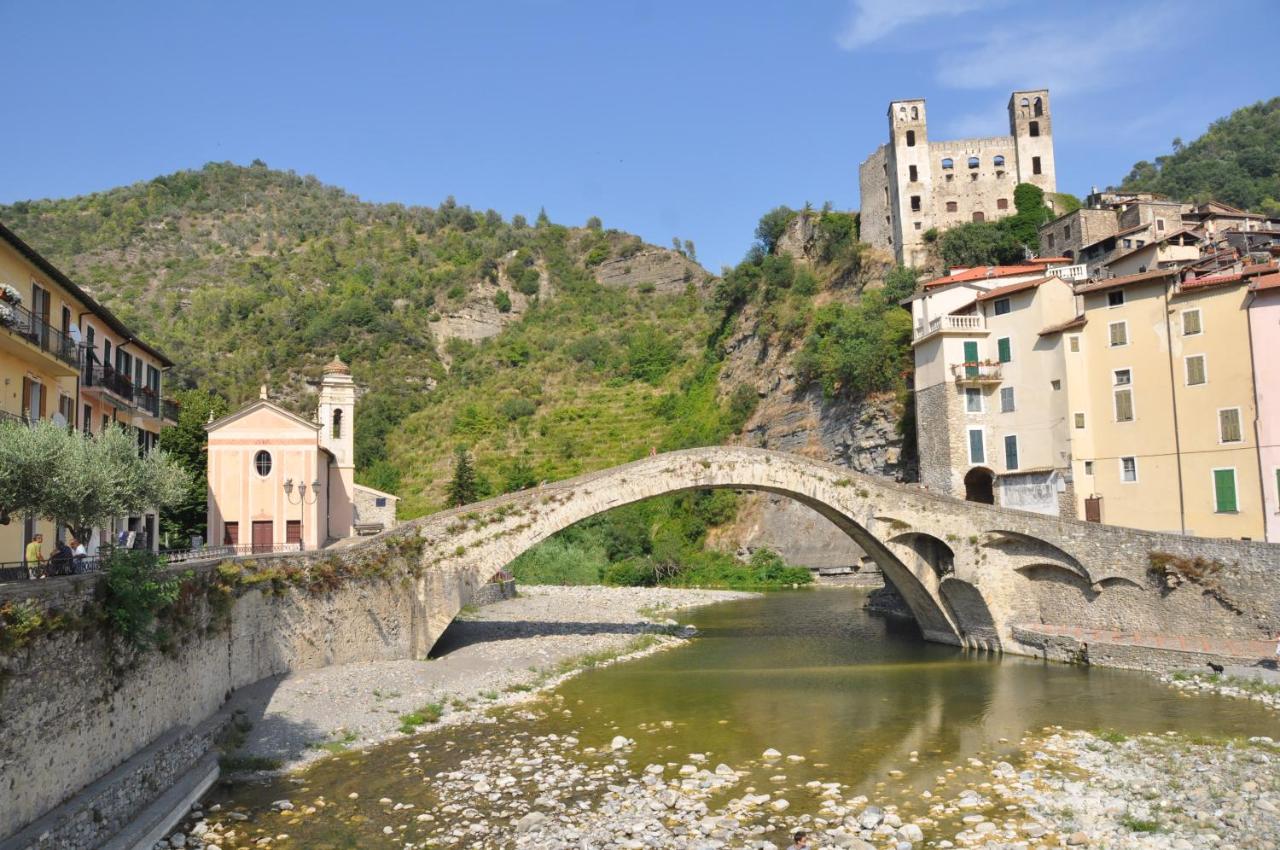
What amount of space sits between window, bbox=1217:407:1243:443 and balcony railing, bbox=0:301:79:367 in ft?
91.8

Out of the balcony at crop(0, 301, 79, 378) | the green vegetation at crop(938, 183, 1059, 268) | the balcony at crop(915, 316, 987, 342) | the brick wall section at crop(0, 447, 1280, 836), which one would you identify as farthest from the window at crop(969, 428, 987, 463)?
the balcony at crop(0, 301, 79, 378)

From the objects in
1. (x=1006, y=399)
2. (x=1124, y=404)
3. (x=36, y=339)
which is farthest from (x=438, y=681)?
(x=1006, y=399)

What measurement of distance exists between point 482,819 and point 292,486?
17.3 meters

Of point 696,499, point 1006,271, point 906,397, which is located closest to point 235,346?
point 696,499

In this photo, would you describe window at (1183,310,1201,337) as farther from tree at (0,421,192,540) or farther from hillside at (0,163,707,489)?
hillside at (0,163,707,489)

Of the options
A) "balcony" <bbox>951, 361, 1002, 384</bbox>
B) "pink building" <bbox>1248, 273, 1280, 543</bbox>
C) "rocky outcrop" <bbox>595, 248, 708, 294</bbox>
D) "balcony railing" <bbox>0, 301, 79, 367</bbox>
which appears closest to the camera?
"balcony railing" <bbox>0, 301, 79, 367</bbox>

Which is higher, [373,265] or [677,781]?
[373,265]

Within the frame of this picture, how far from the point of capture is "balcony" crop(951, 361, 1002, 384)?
2952 cm

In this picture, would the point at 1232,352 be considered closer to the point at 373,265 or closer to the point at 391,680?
the point at 391,680

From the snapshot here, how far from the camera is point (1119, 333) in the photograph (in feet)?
83.1

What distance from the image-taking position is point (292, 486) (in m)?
26.4

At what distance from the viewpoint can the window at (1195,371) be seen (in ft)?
76.2

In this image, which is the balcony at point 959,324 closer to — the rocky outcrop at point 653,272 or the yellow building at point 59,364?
the yellow building at point 59,364

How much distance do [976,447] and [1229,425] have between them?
8.49 meters
